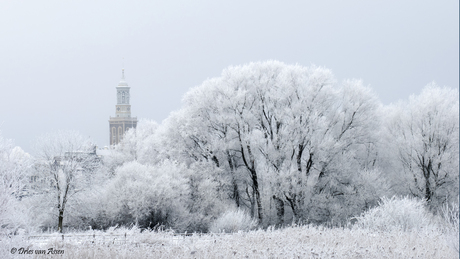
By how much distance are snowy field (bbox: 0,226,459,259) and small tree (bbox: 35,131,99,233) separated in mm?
13501

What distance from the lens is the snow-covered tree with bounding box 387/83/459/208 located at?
3020 centimetres

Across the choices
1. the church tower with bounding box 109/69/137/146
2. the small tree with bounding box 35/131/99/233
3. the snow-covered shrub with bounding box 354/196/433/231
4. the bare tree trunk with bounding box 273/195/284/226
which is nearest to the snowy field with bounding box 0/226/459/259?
the snow-covered shrub with bounding box 354/196/433/231

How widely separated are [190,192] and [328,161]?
25.1 ft

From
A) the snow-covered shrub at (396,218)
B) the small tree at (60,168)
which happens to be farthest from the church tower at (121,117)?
the snow-covered shrub at (396,218)

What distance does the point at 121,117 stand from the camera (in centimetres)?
16500

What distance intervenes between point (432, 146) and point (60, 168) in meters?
21.9

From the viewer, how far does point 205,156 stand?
92.8 feet

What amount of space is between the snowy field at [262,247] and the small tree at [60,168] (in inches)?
532

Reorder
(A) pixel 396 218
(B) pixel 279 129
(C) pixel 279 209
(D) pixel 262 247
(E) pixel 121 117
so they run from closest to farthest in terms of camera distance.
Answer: (D) pixel 262 247
(A) pixel 396 218
(C) pixel 279 209
(B) pixel 279 129
(E) pixel 121 117

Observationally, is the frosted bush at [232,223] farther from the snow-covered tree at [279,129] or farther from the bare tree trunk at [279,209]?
the bare tree trunk at [279,209]

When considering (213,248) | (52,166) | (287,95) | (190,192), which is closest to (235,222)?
(190,192)

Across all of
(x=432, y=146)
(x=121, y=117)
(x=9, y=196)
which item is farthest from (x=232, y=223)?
(x=121, y=117)

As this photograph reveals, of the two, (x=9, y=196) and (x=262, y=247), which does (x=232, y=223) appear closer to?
(x=262, y=247)

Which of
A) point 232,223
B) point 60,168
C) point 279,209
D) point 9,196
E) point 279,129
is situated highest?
point 279,129
